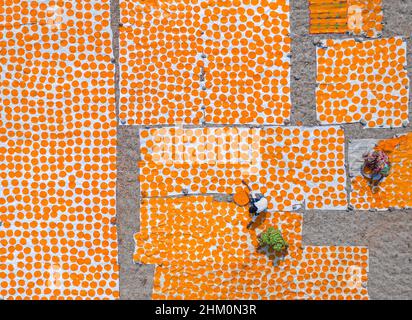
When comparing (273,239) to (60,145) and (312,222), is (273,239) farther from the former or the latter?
(60,145)

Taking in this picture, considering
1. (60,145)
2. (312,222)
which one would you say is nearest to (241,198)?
(312,222)

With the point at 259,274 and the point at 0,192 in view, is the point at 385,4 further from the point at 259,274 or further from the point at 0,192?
the point at 0,192

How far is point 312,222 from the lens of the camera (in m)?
3.51

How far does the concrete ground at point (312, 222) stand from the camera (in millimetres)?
3449

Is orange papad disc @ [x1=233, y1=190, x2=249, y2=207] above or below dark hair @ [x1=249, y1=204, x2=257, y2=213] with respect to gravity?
above

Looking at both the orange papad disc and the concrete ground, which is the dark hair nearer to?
the orange papad disc

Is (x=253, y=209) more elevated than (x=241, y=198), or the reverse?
(x=241, y=198)

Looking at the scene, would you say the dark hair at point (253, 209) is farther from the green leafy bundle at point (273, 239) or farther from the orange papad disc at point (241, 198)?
the green leafy bundle at point (273, 239)

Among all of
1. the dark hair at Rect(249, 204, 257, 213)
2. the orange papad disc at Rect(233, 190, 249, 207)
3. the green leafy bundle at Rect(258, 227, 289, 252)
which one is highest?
the orange papad disc at Rect(233, 190, 249, 207)

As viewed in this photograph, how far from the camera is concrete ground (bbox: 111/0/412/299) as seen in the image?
3.45 m

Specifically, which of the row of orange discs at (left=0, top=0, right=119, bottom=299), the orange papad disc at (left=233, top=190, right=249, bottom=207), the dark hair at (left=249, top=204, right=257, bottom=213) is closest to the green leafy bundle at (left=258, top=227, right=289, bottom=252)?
the dark hair at (left=249, top=204, right=257, bottom=213)

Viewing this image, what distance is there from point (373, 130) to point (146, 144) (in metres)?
2.47

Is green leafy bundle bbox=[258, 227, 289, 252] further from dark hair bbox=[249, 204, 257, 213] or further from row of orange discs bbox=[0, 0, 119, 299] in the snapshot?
row of orange discs bbox=[0, 0, 119, 299]

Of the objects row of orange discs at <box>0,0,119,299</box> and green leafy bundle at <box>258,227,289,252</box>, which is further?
row of orange discs at <box>0,0,119,299</box>
